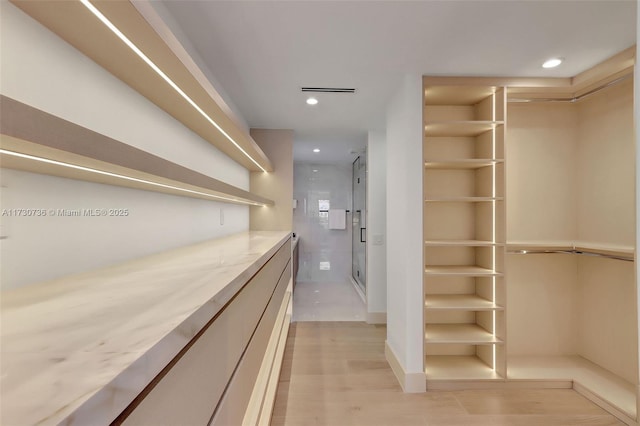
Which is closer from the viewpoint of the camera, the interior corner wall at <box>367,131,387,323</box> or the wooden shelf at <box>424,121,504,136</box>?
the wooden shelf at <box>424,121,504,136</box>

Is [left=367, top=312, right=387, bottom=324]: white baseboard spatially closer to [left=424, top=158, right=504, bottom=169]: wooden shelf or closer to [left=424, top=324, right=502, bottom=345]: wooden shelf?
[left=424, top=324, right=502, bottom=345]: wooden shelf

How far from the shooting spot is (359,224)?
5578 millimetres

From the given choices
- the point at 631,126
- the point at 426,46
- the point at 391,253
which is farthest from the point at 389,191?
the point at 631,126

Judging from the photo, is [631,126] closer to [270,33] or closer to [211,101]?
[270,33]

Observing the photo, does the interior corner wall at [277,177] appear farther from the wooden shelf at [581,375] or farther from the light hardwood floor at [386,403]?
the wooden shelf at [581,375]

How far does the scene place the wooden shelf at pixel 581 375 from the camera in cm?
203

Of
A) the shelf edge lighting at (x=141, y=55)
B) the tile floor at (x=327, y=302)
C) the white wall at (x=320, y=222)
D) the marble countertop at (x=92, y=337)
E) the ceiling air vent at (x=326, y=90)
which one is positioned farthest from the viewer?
the white wall at (x=320, y=222)

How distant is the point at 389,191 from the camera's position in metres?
2.86

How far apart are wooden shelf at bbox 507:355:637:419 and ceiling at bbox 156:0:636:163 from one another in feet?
7.61

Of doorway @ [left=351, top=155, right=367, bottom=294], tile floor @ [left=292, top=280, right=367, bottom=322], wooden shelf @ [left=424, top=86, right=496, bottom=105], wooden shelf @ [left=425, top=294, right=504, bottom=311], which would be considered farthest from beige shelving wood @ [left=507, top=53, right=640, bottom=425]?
doorway @ [left=351, top=155, right=367, bottom=294]

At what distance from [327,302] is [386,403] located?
257 centimetres

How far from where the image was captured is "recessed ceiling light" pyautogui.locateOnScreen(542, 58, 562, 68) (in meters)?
2.09

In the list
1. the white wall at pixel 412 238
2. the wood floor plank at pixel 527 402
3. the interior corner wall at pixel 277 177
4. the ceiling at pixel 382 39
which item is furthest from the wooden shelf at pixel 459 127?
the wood floor plank at pixel 527 402

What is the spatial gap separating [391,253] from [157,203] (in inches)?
78.5
